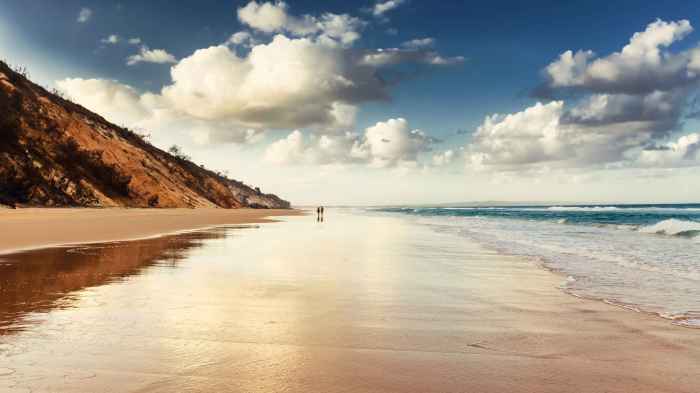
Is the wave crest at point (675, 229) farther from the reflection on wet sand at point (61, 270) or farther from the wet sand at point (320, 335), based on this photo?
the reflection on wet sand at point (61, 270)

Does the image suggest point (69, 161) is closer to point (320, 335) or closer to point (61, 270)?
point (61, 270)

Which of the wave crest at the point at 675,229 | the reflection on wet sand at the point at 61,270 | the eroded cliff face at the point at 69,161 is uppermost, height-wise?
the eroded cliff face at the point at 69,161

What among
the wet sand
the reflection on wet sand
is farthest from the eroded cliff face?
the wet sand

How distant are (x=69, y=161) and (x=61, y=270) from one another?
45.2 metres

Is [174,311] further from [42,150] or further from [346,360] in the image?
[42,150]

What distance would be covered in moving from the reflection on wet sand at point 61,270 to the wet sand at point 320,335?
6 centimetres

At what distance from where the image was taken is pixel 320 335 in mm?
5168

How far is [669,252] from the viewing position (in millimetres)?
17156

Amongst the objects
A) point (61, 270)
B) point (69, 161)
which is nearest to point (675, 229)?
point (61, 270)

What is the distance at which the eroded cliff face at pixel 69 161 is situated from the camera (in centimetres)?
4031

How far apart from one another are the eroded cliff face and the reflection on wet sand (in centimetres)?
2766

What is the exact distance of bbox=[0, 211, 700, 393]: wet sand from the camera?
379cm

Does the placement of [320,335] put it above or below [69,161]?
below

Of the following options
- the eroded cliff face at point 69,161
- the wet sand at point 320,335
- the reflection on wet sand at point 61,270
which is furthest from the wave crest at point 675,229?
the eroded cliff face at point 69,161
